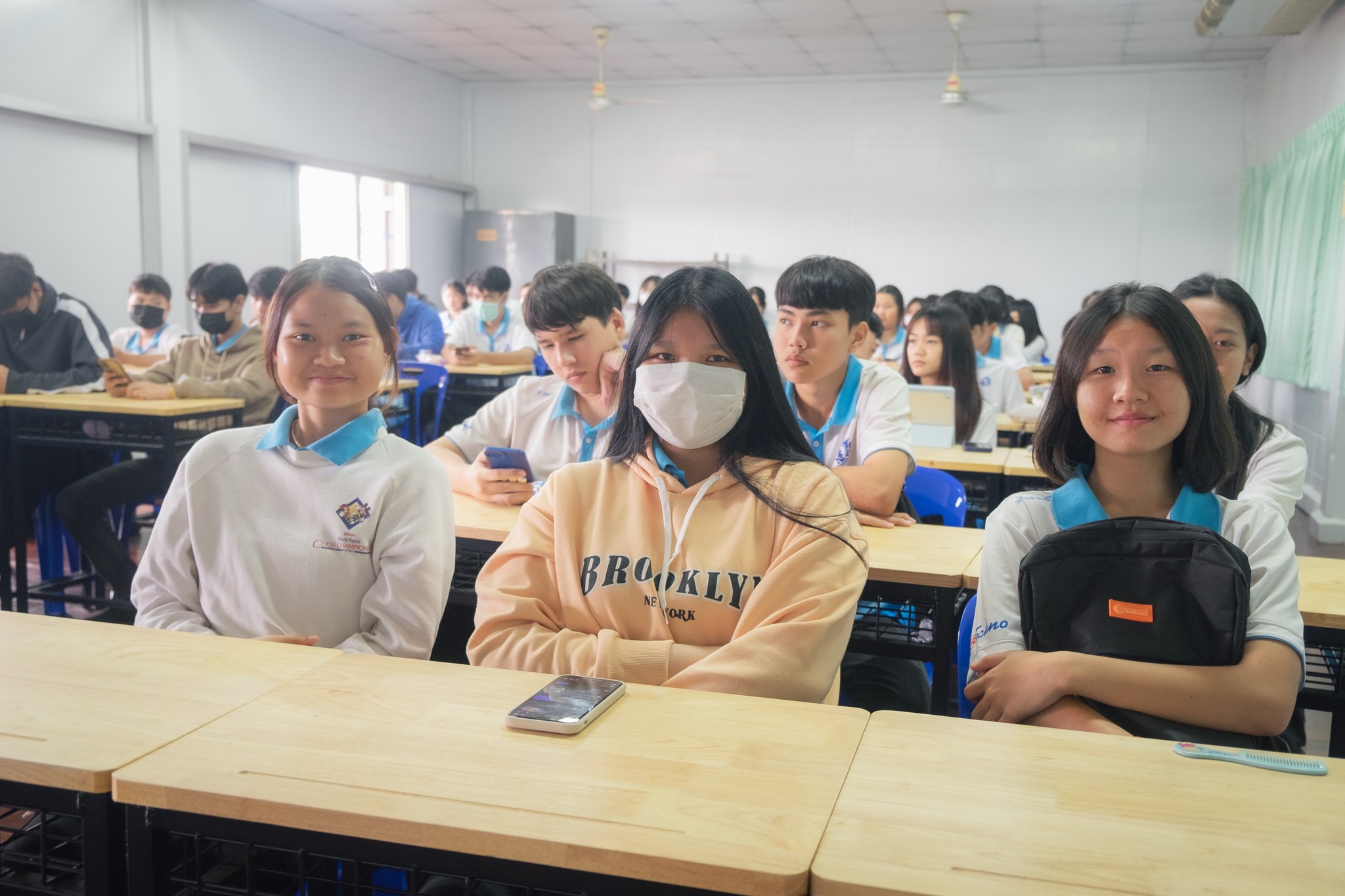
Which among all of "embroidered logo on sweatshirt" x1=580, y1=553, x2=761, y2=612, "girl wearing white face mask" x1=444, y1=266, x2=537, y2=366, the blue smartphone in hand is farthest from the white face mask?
"girl wearing white face mask" x1=444, y1=266, x2=537, y2=366

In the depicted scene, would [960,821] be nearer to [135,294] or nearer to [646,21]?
[135,294]

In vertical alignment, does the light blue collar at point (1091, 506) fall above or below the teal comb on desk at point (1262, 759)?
above

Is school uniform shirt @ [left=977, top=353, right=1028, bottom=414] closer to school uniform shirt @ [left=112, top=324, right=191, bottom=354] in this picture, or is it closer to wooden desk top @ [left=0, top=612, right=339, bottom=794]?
wooden desk top @ [left=0, top=612, right=339, bottom=794]

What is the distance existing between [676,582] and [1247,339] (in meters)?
1.62

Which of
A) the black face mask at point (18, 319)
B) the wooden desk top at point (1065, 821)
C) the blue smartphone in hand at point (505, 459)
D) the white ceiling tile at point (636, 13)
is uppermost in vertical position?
the white ceiling tile at point (636, 13)

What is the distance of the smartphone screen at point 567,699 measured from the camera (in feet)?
3.59

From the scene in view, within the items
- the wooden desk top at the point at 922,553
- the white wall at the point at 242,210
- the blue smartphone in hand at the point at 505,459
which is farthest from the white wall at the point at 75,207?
the wooden desk top at the point at 922,553

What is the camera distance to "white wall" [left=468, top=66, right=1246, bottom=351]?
29.3 ft

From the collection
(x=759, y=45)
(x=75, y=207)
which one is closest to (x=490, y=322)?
(x=75, y=207)

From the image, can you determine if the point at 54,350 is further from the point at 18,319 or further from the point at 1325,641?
the point at 1325,641

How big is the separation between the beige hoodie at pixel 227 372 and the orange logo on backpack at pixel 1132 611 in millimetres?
3437

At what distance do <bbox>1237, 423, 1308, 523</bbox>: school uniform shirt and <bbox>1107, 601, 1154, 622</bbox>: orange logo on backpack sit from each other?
955mm

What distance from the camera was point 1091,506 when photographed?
1532 mm

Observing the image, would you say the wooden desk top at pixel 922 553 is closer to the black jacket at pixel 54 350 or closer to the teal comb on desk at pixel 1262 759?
the teal comb on desk at pixel 1262 759
